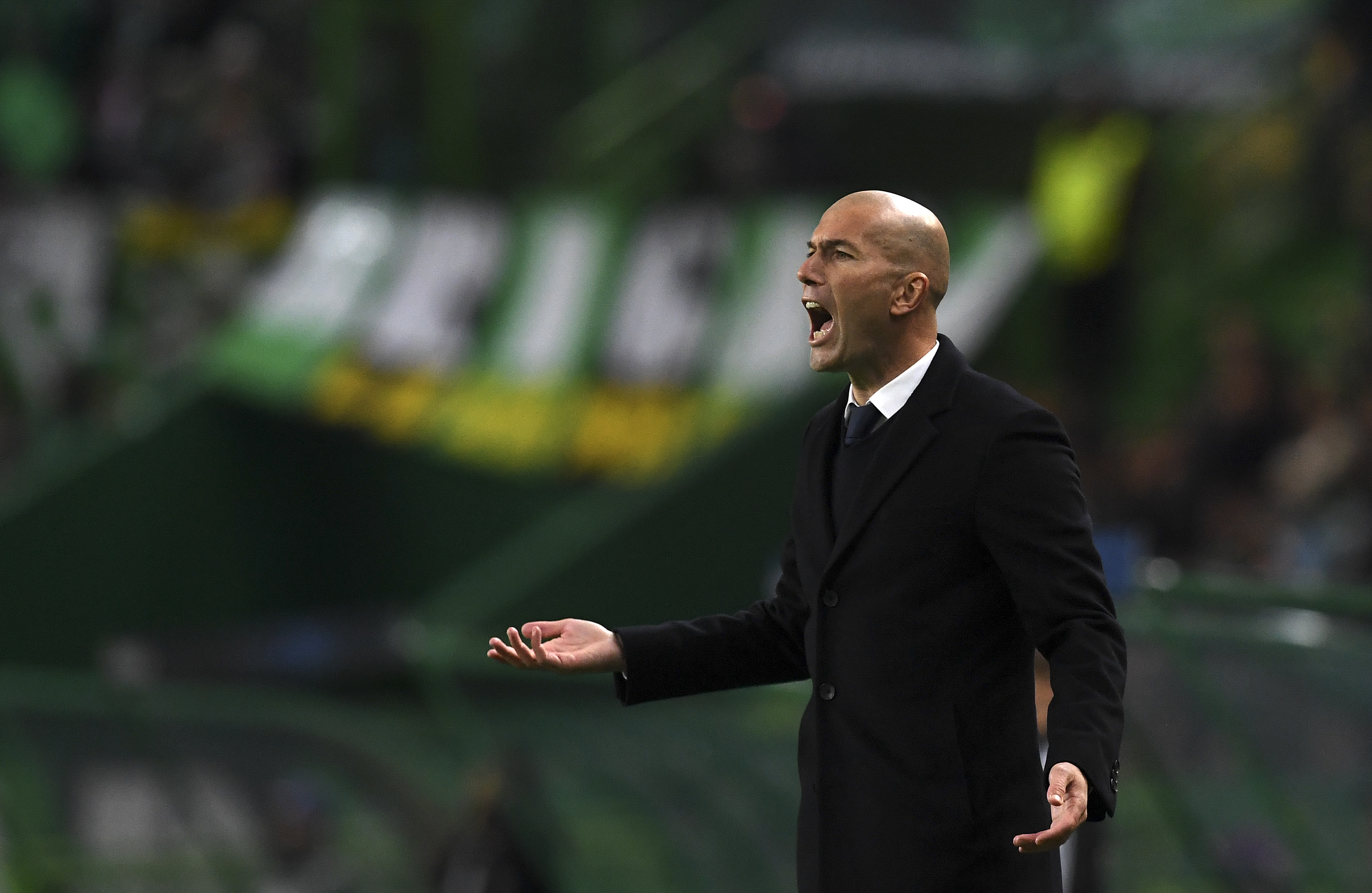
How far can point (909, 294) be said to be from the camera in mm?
2947

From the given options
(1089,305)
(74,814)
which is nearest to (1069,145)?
(1089,305)

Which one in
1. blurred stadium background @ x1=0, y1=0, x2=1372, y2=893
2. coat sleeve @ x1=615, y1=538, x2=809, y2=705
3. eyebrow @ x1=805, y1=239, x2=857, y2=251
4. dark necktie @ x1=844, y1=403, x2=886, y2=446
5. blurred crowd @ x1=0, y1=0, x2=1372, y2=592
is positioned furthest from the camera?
blurred crowd @ x1=0, y1=0, x2=1372, y2=592

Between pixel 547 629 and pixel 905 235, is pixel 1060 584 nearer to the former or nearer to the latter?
pixel 905 235

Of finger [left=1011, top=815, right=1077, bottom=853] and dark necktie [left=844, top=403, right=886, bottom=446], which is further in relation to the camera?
dark necktie [left=844, top=403, right=886, bottom=446]

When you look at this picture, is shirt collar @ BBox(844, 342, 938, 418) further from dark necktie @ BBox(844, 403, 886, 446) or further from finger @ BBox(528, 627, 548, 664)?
finger @ BBox(528, 627, 548, 664)

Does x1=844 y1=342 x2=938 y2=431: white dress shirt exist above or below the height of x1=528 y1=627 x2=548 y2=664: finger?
above

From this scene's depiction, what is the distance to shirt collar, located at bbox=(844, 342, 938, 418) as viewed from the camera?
3.02m

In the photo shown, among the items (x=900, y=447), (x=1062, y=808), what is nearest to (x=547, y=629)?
(x=900, y=447)

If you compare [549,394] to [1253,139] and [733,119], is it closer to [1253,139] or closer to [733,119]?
[733,119]

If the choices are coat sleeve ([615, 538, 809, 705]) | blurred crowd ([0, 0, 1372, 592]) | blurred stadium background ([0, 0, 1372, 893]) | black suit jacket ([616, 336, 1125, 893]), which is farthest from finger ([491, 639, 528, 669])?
blurred crowd ([0, 0, 1372, 592])

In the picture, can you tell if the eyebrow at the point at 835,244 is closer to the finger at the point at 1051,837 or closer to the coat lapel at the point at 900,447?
the coat lapel at the point at 900,447

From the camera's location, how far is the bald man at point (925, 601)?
2850 millimetres

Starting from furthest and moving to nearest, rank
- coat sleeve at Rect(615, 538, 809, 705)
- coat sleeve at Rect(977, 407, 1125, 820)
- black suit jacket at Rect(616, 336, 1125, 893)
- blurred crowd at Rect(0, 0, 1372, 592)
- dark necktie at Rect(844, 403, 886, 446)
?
blurred crowd at Rect(0, 0, 1372, 592) → coat sleeve at Rect(615, 538, 809, 705) → dark necktie at Rect(844, 403, 886, 446) → black suit jacket at Rect(616, 336, 1125, 893) → coat sleeve at Rect(977, 407, 1125, 820)

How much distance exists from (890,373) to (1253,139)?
1134 cm
